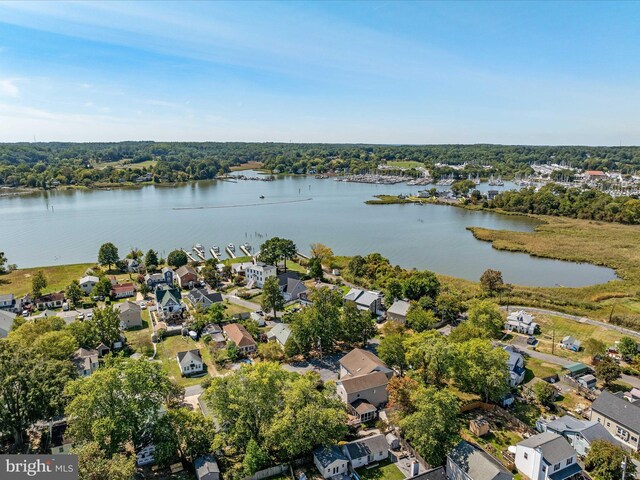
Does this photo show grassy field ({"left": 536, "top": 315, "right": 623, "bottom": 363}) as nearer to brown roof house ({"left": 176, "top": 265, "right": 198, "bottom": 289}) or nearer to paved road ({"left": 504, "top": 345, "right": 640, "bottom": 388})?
paved road ({"left": 504, "top": 345, "right": 640, "bottom": 388})

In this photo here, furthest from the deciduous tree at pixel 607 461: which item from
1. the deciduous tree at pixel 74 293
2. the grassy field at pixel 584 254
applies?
the deciduous tree at pixel 74 293

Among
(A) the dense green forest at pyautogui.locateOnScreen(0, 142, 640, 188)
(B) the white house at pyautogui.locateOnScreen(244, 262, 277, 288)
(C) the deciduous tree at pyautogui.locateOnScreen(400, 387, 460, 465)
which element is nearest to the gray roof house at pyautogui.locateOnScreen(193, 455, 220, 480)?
(C) the deciduous tree at pyautogui.locateOnScreen(400, 387, 460, 465)

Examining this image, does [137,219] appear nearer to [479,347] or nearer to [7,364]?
[7,364]

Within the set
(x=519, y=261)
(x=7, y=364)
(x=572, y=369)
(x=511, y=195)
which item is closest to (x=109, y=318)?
(x=7, y=364)

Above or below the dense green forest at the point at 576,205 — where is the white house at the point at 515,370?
below

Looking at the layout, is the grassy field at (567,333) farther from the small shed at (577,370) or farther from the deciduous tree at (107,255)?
the deciduous tree at (107,255)

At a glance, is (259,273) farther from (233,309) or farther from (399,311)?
(399,311)
